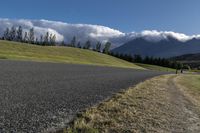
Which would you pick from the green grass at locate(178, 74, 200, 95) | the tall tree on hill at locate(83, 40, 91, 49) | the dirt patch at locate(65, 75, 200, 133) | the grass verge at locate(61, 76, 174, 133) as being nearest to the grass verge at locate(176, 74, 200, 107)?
the green grass at locate(178, 74, 200, 95)

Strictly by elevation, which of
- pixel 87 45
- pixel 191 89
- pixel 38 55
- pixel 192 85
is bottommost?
pixel 38 55

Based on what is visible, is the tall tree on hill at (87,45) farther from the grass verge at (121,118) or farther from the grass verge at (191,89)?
the grass verge at (121,118)

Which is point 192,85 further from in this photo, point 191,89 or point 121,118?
point 121,118

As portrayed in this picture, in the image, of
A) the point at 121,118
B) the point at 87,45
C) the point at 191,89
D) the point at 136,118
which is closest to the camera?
the point at 121,118

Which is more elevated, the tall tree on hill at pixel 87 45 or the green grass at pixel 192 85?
the tall tree on hill at pixel 87 45

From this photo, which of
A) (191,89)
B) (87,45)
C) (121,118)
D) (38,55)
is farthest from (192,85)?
(87,45)

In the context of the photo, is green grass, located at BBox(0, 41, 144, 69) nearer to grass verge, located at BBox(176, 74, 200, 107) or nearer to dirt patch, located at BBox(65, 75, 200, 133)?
grass verge, located at BBox(176, 74, 200, 107)

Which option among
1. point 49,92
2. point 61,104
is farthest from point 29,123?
point 49,92

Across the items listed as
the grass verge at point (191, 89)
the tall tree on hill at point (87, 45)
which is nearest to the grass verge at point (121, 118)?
the grass verge at point (191, 89)

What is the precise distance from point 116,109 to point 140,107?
1.27m

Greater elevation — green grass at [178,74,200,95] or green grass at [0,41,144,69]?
green grass at [178,74,200,95]

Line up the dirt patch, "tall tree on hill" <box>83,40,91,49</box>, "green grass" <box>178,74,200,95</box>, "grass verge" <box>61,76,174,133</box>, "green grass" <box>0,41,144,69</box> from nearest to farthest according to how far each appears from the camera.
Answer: "grass verge" <box>61,76,174,133</box>
the dirt patch
"green grass" <box>178,74,200,95</box>
"green grass" <box>0,41,144,69</box>
"tall tree on hill" <box>83,40,91,49</box>

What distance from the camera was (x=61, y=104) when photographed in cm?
912

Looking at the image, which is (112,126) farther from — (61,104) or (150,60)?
(150,60)
